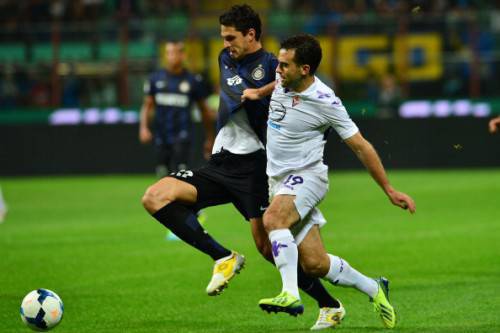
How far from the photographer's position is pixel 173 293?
975 cm

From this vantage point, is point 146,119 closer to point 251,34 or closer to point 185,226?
point 251,34

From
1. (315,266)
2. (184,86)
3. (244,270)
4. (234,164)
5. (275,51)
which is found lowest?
(275,51)

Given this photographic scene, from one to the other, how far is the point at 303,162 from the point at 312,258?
2.15 feet

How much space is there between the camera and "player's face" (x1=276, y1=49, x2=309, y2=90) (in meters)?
7.27

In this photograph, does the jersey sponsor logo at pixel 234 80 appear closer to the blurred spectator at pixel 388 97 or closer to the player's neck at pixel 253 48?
the player's neck at pixel 253 48

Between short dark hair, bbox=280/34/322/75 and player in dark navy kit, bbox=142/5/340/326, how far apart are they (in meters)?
0.71

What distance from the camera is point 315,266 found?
7.49m

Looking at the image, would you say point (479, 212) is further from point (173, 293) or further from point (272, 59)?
point (272, 59)

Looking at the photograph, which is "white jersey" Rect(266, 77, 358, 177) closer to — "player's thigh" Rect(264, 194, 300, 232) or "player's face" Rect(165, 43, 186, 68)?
"player's thigh" Rect(264, 194, 300, 232)

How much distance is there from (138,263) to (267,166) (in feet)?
15.0

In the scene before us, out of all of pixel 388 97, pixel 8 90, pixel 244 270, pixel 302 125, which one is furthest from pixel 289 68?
pixel 8 90

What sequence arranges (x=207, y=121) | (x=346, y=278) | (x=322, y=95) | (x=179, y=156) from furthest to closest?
(x=179, y=156) < (x=207, y=121) < (x=346, y=278) < (x=322, y=95)

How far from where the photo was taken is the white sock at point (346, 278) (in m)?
7.57

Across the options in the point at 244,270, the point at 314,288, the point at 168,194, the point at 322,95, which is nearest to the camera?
the point at 322,95
